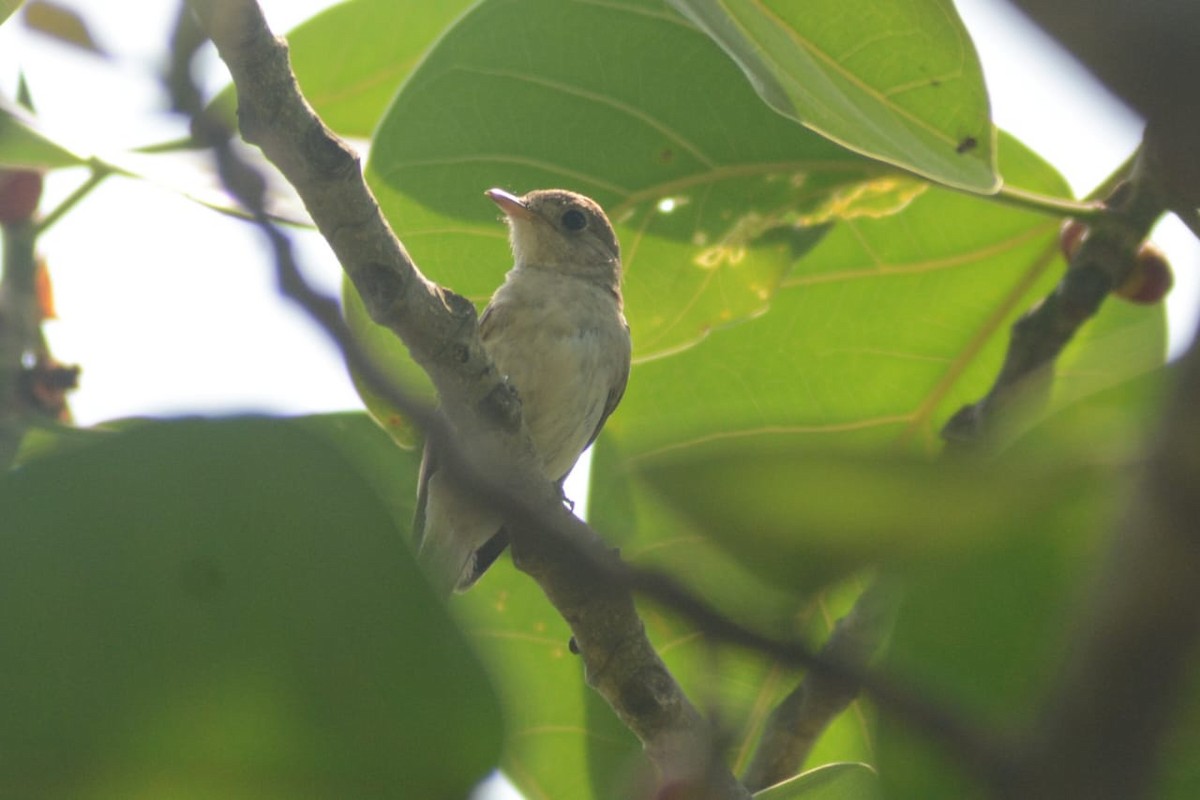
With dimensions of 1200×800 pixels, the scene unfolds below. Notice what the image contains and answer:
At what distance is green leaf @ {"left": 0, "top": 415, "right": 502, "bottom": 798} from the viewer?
2.91 ft

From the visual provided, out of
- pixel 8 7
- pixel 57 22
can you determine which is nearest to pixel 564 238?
pixel 57 22

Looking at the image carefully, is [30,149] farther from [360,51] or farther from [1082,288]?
[1082,288]

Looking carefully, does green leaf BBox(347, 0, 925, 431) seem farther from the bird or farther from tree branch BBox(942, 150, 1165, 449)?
the bird

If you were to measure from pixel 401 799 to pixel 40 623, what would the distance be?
0.88 ft

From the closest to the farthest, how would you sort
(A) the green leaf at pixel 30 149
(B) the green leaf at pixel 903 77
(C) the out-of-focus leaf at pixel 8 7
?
(B) the green leaf at pixel 903 77 → (C) the out-of-focus leaf at pixel 8 7 → (A) the green leaf at pixel 30 149

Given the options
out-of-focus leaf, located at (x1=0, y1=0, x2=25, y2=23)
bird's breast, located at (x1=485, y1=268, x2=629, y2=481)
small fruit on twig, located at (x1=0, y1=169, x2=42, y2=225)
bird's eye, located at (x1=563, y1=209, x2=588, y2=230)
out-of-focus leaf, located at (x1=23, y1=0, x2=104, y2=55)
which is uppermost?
out-of-focus leaf, located at (x1=0, y1=0, x2=25, y2=23)

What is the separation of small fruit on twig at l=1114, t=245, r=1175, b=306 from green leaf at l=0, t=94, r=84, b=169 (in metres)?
2.45

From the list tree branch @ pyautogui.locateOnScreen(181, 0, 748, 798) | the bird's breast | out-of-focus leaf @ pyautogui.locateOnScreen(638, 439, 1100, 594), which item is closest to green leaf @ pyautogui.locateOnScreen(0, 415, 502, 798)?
tree branch @ pyautogui.locateOnScreen(181, 0, 748, 798)

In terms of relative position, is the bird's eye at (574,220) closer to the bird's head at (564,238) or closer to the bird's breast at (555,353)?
the bird's head at (564,238)

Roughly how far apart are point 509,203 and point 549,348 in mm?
795

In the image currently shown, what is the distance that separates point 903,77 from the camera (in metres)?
2.27

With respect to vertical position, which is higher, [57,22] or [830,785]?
[57,22]

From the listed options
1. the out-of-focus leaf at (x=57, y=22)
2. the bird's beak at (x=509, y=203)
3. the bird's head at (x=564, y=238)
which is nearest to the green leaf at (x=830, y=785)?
the out-of-focus leaf at (x=57, y=22)

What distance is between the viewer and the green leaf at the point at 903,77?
2076mm
